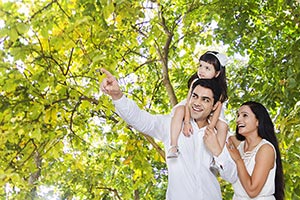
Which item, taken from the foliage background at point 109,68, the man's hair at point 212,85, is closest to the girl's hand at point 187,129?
the man's hair at point 212,85

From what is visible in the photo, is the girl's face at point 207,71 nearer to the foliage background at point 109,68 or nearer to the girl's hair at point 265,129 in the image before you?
the girl's hair at point 265,129

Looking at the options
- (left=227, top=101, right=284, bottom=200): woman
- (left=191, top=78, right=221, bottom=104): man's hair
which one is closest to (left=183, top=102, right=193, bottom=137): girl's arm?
(left=191, top=78, right=221, bottom=104): man's hair

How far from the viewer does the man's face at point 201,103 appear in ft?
6.53

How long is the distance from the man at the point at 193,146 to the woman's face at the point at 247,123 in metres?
0.28

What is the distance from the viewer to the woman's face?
223 cm

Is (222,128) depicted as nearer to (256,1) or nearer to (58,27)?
(58,27)

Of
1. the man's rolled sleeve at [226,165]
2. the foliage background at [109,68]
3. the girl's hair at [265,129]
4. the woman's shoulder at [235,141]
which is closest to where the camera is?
the man's rolled sleeve at [226,165]

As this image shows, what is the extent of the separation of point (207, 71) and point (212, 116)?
274 mm

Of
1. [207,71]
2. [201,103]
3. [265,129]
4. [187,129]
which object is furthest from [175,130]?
[265,129]

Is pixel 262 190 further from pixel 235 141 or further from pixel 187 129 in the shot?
pixel 187 129

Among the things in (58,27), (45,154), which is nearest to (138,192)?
(45,154)

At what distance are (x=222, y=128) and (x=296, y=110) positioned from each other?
2.44 ft

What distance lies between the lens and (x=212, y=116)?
203 centimetres

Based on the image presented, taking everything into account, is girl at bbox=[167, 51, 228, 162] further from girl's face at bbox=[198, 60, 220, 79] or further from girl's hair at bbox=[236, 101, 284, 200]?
girl's hair at bbox=[236, 101, 284, 200]
